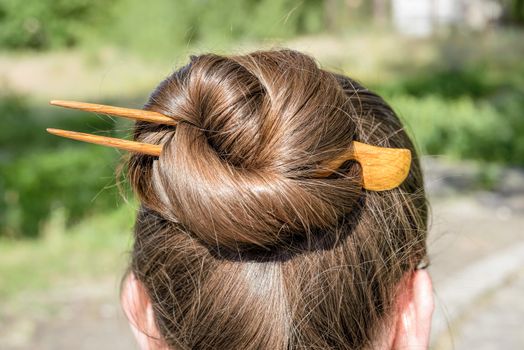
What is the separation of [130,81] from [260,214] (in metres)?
16.5

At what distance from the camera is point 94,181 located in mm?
7984

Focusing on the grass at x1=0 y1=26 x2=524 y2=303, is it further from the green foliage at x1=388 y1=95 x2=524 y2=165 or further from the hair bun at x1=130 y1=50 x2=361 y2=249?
the hair bun at x1=130 y1=50 x2=361 y2=249

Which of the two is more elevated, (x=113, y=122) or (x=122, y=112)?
(x=122, y=112)

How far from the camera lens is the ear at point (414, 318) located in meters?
1.38

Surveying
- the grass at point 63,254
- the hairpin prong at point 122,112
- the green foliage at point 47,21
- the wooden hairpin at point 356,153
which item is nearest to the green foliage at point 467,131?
the grass at point 63,254

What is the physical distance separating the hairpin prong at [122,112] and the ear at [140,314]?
14.8 inches

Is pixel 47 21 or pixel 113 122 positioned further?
pixel 47 21

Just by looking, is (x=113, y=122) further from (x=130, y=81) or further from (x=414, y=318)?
(x=130, y=81)

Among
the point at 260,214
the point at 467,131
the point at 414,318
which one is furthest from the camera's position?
the point at 467,131

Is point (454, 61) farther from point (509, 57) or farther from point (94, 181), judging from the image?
point (94, 181)

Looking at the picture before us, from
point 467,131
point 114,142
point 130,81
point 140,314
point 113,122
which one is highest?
point 114,142

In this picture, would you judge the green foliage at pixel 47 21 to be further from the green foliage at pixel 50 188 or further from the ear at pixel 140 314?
the ear at pixel 140 314

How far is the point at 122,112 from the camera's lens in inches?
46.0

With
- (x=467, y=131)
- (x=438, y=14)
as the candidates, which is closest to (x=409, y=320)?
(x=467, y=131)
